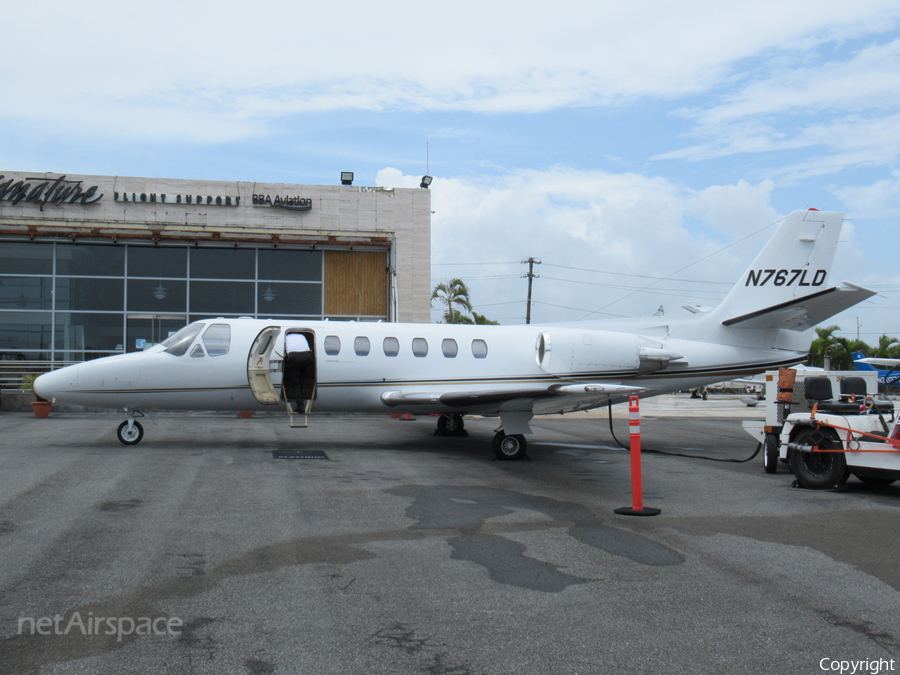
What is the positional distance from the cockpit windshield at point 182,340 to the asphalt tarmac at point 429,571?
2728mm

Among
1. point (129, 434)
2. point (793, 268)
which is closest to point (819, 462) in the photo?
point (793, 268)

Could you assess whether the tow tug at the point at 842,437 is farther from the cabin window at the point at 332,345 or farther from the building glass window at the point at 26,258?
the building glass window at the point at 26,258

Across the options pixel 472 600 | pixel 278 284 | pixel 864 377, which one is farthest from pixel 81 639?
pixel 278 284

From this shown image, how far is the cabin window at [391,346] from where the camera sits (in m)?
14.6

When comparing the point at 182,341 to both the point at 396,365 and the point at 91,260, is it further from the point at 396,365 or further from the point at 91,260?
the point at 91,260

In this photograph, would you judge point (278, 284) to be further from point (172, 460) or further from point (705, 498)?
point (705, 498)

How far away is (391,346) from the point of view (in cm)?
1470

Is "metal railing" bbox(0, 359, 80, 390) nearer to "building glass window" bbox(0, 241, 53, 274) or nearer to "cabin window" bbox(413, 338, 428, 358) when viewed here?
"building glass window" bbox(0, 241, 53, 274)

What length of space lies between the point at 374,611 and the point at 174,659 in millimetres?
1312

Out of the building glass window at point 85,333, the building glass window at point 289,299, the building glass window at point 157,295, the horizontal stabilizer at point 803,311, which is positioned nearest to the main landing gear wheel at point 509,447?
the horizontal stabilizer at point 803,311

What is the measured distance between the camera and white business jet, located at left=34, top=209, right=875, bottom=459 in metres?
13.5

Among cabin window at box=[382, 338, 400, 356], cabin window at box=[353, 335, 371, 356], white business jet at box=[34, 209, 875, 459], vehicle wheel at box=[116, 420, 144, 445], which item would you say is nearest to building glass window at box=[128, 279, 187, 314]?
white business jet at box=[34, 209, 875, 459]

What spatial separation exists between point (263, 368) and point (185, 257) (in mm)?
16616
